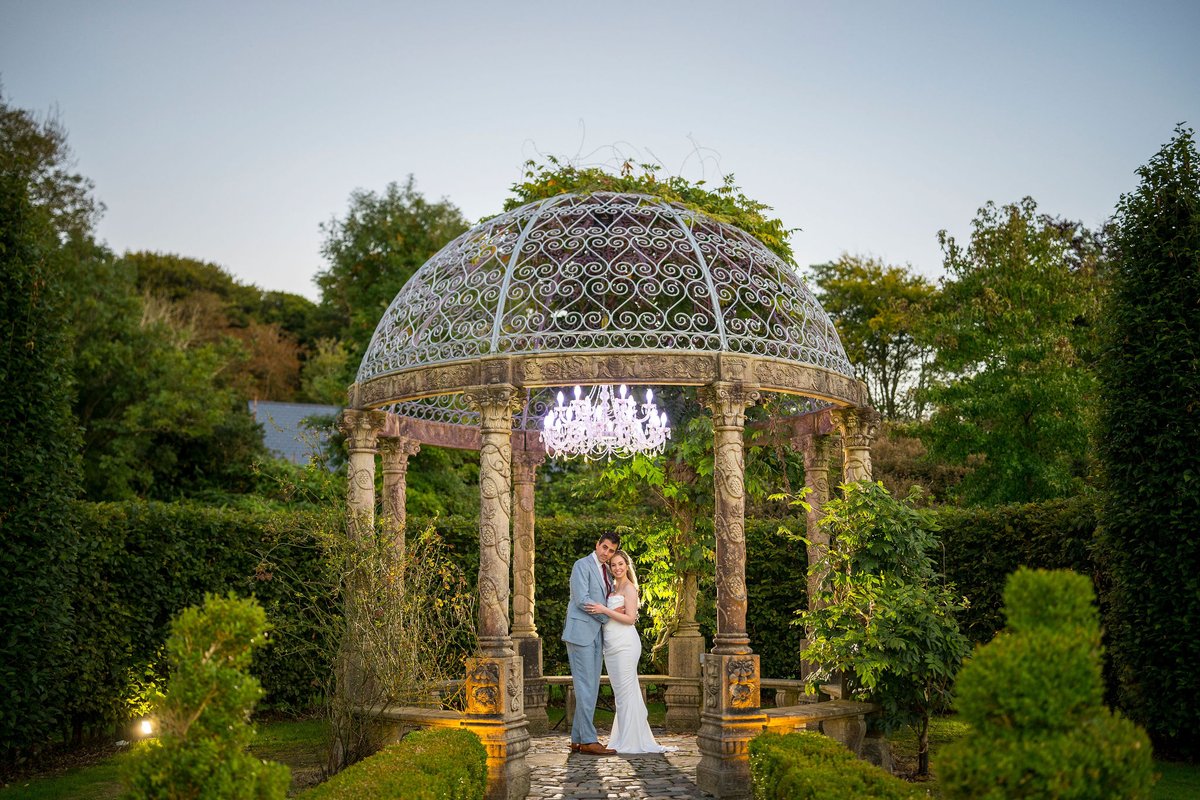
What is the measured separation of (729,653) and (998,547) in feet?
18.1

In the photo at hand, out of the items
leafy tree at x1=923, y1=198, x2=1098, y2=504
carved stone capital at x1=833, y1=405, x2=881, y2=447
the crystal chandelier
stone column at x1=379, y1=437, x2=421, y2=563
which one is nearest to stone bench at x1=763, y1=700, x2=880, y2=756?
carved stone capital at x1=833, y1=405, x2=881, y2=447

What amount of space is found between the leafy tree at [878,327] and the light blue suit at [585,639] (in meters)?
21.7

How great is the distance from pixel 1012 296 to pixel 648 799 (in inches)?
535

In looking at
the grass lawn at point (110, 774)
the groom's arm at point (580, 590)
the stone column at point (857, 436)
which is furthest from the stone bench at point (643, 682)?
the stone column at point (857, 436)

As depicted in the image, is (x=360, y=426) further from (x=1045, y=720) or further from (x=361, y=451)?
(x=1045, y=720)

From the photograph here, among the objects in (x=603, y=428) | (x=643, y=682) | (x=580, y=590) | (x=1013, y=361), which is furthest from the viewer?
(x=1013, y=361)

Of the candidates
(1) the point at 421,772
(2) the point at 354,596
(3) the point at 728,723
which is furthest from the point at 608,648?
(1) the point at 421,772

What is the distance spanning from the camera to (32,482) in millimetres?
9492

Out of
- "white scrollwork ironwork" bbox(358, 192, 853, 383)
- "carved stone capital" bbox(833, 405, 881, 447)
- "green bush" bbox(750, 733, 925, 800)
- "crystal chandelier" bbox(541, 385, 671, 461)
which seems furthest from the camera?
"crystal chandelier" bbox(541, 385, 671, 461)

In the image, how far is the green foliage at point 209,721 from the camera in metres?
4.30

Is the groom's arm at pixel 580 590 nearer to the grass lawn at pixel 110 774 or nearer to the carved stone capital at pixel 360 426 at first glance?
the carved stone capital at pixel 360 426

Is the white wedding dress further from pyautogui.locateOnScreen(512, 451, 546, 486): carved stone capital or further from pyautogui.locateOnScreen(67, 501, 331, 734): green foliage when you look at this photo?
pyautogui.locateOnScreen(67, 501, 331, 734): green foliage

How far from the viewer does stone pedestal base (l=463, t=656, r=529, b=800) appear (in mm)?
7863

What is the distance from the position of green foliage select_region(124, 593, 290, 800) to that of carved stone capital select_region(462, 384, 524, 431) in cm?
400
